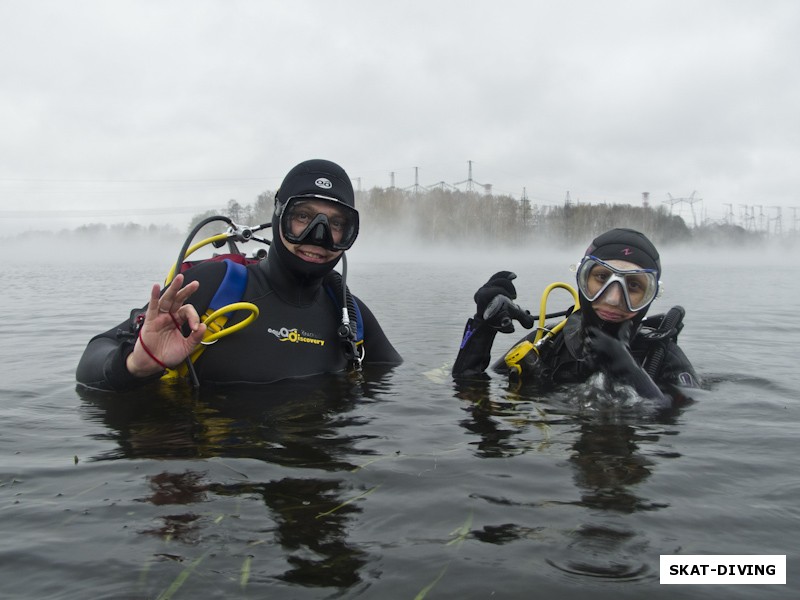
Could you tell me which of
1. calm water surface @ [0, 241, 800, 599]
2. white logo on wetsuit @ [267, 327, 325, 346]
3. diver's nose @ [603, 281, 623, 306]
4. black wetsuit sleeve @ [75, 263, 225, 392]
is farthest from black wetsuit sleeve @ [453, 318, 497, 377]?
black wetsuit sleeve @ [75, 263, 225, 392]

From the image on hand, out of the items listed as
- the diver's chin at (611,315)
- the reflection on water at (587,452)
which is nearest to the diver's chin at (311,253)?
the reflection on water at (587,452)

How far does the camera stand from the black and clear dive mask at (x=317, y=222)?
384cm

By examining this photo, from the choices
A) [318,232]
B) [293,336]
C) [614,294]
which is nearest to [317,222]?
[318,232]

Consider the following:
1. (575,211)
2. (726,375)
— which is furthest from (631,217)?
(726,375)

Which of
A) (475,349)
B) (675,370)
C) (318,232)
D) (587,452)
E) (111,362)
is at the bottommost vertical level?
(587,452)

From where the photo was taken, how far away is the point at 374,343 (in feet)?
16.2

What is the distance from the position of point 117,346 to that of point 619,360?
3049mm

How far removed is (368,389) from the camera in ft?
14.1

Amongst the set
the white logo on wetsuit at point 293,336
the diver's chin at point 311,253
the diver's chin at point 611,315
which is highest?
the diver's chin at point 311,253

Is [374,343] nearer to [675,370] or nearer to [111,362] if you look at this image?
[111,362]

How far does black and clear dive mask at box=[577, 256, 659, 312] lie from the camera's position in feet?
12.4

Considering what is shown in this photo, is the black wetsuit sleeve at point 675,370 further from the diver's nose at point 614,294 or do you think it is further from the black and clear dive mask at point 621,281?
the diver's nose at point 614,294

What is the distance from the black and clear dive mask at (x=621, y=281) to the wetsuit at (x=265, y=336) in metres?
1.77

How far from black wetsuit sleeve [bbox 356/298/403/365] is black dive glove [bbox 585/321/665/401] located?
1.69m
